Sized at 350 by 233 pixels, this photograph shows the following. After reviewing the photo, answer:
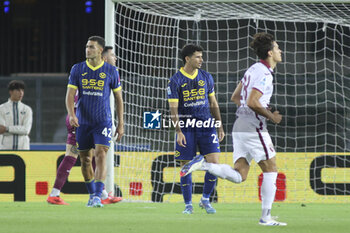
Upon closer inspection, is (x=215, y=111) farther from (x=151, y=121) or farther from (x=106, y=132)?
(x=151, y=121)

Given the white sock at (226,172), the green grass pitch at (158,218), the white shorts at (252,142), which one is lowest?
the green grass pitch at (158,218)

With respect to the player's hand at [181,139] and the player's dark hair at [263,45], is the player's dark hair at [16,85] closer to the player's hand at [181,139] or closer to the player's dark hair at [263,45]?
the player's hand at [181,139]

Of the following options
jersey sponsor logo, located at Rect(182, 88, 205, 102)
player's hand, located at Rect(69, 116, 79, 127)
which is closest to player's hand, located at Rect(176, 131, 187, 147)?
jersey sponsor logo, located at Rect(182, 88, 205, 102)

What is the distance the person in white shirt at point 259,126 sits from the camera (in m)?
5.72

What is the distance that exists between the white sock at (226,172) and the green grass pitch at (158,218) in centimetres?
37

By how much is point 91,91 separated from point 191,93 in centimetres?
105

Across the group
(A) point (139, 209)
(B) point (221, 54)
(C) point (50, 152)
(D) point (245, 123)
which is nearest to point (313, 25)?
(B) point (221, 54)

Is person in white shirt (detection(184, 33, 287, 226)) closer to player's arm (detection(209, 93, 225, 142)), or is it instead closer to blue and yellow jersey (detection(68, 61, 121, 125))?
player's arm (detection(209, 93, 225, 142))

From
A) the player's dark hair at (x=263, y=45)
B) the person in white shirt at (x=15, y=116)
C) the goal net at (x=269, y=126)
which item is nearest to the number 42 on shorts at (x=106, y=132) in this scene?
the goal net at (x=269, y=126)

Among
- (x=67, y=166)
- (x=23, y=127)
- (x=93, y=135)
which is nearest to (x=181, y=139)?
(x=93, y=135)

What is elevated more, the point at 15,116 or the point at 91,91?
the point at 91,91

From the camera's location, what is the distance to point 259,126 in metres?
5.84

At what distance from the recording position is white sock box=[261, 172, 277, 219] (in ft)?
18.9

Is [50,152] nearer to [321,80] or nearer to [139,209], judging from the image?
[139,209]
